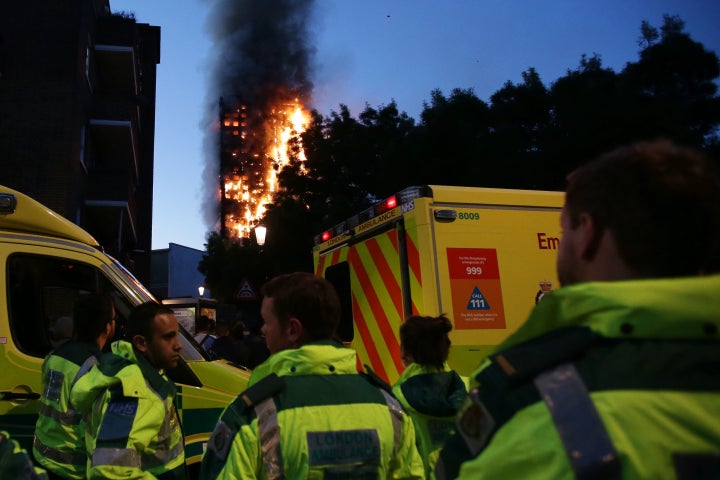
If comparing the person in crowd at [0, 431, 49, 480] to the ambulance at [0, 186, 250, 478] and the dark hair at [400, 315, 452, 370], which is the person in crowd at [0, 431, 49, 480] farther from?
the ambulance at [0, 186, 250, 478]

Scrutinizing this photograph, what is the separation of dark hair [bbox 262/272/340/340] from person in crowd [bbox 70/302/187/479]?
866mm

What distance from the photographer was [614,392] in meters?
0.97

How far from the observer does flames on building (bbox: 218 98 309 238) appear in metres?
42.2

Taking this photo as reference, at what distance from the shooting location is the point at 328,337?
236cm

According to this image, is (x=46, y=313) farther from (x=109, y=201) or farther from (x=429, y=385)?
(x=109, y=201)

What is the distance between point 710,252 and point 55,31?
21.6m

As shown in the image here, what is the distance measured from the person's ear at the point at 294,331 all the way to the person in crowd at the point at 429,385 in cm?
129

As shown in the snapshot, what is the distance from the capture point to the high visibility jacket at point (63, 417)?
11.2 ft

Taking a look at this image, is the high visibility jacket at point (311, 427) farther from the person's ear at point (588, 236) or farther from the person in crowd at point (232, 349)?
the person in crowd at point (232, 349)

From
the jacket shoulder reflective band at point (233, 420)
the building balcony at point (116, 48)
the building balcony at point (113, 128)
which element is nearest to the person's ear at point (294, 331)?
the jacket shoulder reflective band at point (233, 420)

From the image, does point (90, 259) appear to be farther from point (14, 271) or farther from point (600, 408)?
point (600, 408)

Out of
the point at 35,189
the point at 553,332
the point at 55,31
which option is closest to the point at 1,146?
the point at 35,189

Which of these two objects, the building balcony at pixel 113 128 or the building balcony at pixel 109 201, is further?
the building balcony at pixel 113 128

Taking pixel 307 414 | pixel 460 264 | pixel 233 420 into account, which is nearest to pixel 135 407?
pixel 233 420
